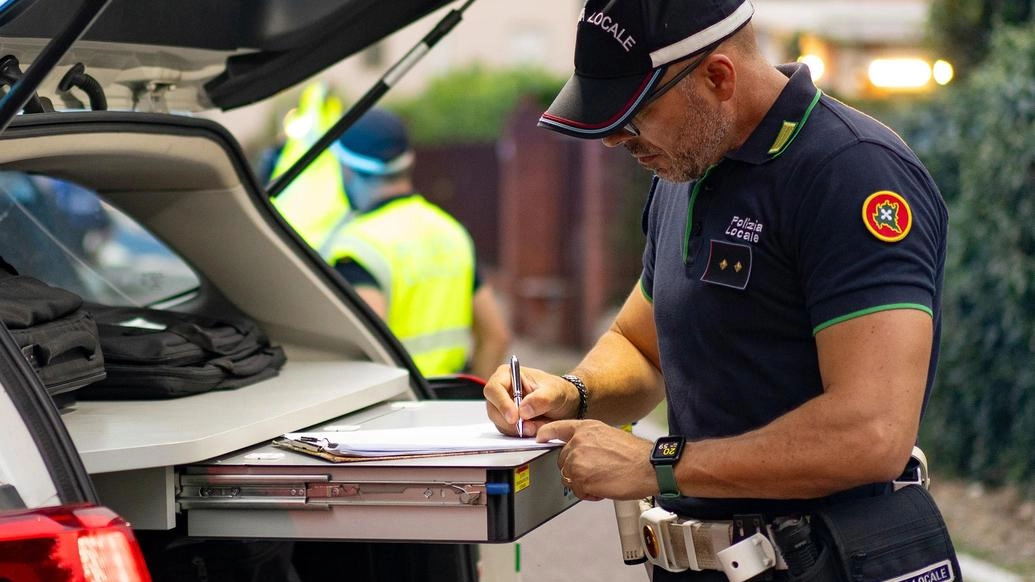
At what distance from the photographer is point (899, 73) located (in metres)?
9.80

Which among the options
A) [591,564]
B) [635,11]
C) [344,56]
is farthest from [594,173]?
[635,11]

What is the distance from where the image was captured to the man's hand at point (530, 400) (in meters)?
2.43

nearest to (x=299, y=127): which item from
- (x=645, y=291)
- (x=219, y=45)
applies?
(x=219, y=45)

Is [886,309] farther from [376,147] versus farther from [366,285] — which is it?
[376,147]

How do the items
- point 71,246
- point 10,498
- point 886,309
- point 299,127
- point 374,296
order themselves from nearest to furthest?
point 10,498 → point 886,309 → point 71,246 → point 374,296 → point 299,127

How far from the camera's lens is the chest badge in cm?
223

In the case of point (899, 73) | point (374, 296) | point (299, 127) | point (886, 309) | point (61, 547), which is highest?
point (899, 73)

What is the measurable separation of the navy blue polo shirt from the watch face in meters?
0.15

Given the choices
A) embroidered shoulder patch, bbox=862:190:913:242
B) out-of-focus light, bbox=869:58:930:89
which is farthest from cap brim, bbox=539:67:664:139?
out-of-focus light, bbox=869:58:930:89

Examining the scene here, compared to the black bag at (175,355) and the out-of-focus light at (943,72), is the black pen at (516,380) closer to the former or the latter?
the black bag at (175,355)

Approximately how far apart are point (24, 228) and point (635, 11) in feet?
4.87

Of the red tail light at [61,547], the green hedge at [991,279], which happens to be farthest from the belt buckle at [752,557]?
the green hedge at [991,279]

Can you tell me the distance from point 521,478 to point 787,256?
0.56 m

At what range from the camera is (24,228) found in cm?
290
